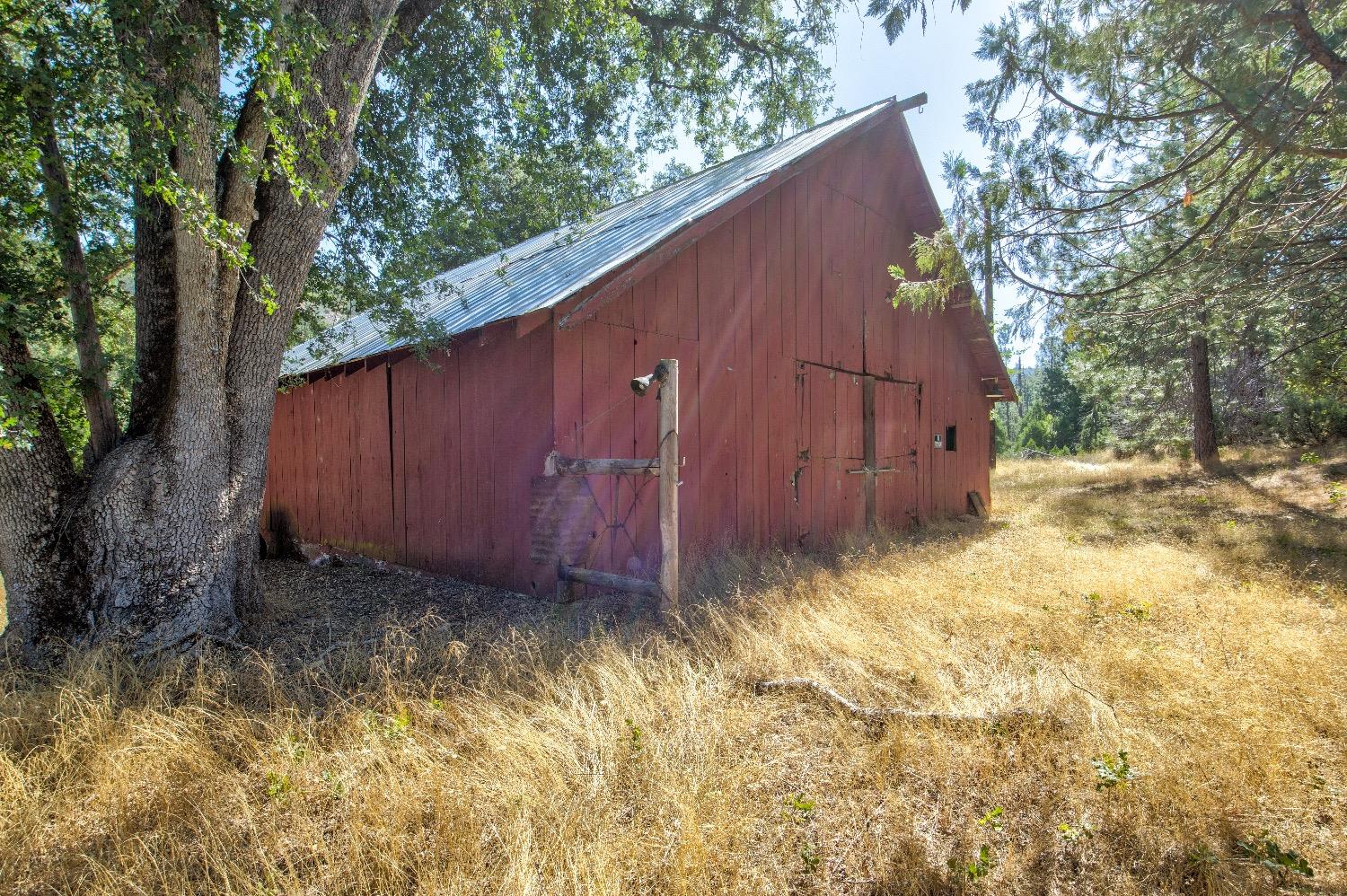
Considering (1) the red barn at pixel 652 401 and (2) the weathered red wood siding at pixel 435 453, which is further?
(2) the weathered red wood siding at pixel 435 453

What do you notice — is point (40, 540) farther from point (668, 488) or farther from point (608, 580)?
point (668, 488)

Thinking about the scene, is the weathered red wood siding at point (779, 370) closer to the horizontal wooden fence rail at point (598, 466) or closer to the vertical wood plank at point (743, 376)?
the vertical wood plank at point (743, 376)

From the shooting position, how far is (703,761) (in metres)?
2.75

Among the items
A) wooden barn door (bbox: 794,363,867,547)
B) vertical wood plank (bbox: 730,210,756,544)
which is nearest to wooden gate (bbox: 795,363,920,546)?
wooden barn door (bbox: 794,363,867,547)

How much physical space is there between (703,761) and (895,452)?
26.5ft

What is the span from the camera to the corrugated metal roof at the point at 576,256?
18.8ft

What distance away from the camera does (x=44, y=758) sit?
8.87ft

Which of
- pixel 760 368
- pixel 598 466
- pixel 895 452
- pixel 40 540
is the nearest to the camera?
pixel 40 540

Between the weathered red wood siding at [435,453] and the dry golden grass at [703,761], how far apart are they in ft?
6.37

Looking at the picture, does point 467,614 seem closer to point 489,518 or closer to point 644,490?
point 489,518

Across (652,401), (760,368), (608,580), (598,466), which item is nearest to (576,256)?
(652,401)

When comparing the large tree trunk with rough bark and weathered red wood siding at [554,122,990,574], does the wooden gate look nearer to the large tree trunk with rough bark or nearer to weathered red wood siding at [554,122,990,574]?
weathered red wood siding at [554,122,990,574]

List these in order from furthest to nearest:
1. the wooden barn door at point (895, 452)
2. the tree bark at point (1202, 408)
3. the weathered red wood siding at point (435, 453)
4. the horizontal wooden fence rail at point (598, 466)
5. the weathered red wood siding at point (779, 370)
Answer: the tree bark at point (1202, 408) → the wooden barn door at point (895, 452) → the weathered red wood siding at point (779, 370) → the weathered red wood siding at point (435, 453) → the horizontal wooden fence rail at point (598, 466)

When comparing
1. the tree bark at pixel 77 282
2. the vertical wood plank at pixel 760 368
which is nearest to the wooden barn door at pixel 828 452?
the vertical wood plank at pixel 760 368
